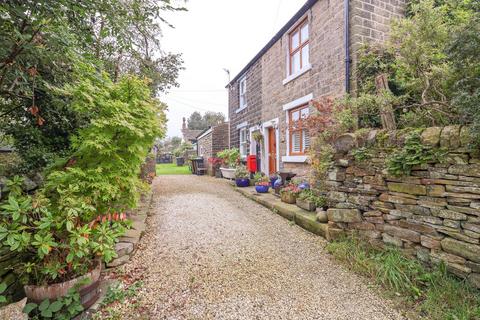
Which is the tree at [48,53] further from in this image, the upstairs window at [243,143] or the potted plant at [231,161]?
the upstairs window at [243,143]

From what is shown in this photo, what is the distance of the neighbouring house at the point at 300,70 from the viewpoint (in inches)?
195

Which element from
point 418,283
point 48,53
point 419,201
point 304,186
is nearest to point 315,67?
point 304,186

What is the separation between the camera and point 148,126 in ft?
8.79

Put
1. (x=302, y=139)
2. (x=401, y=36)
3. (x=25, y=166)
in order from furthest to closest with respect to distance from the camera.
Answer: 1. (x=302, y=139)
2. (x=401, y=36)
3. (x=25, y=166)

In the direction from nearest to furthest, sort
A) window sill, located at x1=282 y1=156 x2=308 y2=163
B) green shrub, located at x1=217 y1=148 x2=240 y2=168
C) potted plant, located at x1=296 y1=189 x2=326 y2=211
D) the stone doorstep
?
the stone doorstep
potted plant, located at x1=296 y1=189 x2=326 y2=211
window sill, located at x1=282 y1=156 x2=308 y2=163
green shrub, located at x1=217 y1=148 x2=240 y2=168

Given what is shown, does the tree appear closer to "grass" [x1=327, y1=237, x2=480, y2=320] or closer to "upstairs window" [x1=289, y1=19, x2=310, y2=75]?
"grass" [x1=327, y1=237, x2=480, y2=320]

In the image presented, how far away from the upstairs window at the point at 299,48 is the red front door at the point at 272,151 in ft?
7.71

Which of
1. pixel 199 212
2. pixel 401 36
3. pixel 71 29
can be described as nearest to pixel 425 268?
pixel 401 36

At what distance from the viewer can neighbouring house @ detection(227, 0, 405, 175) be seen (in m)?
4.95

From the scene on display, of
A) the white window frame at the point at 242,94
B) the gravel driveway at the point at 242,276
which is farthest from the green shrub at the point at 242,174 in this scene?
the gravel driveway at the point at 242,276

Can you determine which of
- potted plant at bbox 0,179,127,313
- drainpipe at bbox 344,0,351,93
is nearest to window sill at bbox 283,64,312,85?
drainpipe at bbox 344,0,351,93

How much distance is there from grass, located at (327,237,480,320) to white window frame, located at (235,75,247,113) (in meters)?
8.91

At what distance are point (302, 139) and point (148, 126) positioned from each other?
5.01 metres

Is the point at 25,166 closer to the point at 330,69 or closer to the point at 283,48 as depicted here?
the point at 330,69
